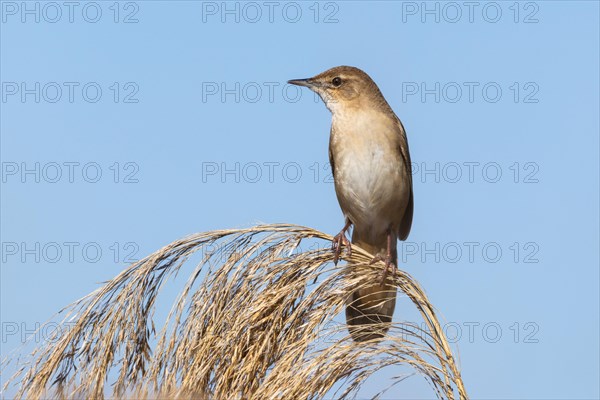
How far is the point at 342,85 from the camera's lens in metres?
5.46

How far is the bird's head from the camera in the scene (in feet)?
17.7

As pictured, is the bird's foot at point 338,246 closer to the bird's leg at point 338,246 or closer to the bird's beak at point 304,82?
the bird's leg at point 338,246

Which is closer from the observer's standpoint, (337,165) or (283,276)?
(283,276)

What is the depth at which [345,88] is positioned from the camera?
17.9 ft

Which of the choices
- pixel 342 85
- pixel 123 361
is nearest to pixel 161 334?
pixel 123 361

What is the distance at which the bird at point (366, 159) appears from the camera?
203 inches

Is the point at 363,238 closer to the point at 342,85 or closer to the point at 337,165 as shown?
the point at 337,165

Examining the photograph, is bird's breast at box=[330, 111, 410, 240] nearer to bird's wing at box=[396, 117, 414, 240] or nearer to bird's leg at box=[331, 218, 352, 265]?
bird's wing at box=[396, 117, 414, 240]

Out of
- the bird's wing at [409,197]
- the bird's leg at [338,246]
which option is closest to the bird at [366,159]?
the bird's wing at [409,197]

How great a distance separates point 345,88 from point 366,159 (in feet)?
1.92

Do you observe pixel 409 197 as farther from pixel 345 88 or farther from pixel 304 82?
pixel 304 82

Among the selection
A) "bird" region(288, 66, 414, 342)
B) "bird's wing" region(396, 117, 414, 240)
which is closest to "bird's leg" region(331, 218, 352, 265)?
"bird" region(288, 66, 414, 342)

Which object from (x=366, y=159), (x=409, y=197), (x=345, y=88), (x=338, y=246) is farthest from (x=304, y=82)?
(x=338, y=246)

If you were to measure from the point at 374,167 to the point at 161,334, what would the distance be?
2.08 m
